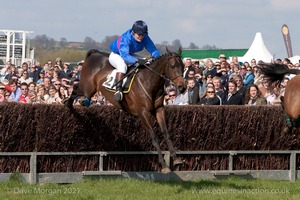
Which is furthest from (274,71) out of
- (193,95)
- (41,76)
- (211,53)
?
(211,53)

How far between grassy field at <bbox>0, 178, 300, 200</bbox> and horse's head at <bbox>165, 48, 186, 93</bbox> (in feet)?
4.87

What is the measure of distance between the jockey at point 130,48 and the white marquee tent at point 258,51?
46.8 ft

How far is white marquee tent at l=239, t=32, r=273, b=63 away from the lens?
2455cm

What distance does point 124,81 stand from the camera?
34.5ft

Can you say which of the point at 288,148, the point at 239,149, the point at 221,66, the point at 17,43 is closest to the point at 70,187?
the point at 239,149

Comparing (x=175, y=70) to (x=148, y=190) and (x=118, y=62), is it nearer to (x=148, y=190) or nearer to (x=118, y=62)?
(x=118, y=62)

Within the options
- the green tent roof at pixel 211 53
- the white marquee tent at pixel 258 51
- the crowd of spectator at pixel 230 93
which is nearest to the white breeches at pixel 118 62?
the crowd of spectator at pixel 230 93

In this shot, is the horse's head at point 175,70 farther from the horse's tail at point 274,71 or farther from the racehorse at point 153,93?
the horse's tail at point 274,71

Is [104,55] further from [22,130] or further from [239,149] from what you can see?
[239,149]

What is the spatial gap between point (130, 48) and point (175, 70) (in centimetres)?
127

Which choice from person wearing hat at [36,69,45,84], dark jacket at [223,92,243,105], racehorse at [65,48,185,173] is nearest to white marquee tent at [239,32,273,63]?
person wearing hat at [36,69,45,84]

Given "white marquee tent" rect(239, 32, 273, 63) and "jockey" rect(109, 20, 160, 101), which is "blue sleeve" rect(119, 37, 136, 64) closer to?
"jockey" rect(109, 20, 160, 101)

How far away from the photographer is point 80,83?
11.8 meters

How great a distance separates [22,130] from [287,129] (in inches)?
172
